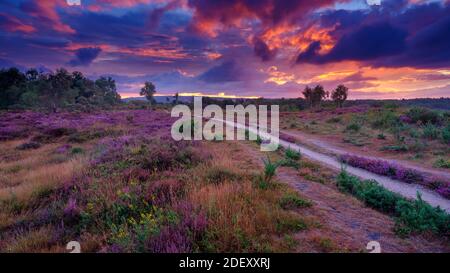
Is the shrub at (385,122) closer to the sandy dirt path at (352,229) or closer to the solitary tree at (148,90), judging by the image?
the sandy dirt path at (352,229)

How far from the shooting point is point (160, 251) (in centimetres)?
436

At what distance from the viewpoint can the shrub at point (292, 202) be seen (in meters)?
6.33

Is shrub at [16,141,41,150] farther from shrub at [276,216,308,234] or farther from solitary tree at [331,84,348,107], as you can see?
solitary tree at [331,84,348,107]

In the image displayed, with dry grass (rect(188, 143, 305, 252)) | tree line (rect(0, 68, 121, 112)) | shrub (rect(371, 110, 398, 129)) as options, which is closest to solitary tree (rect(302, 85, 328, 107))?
shrub (rect(371, 110, 398, 129))

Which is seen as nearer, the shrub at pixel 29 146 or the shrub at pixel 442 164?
the shrub at pixel 442 164

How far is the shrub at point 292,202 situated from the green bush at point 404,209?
1982mm

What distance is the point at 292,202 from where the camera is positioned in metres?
6.47

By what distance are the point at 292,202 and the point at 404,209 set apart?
2950 millimetres

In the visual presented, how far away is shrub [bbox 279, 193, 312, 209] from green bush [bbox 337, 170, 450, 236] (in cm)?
198

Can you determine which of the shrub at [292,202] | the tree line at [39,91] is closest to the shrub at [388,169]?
the shrub at [292,202]
